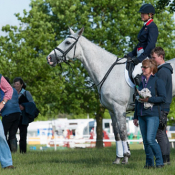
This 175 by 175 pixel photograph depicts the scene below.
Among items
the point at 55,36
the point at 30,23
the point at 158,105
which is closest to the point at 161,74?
the point at 158,105

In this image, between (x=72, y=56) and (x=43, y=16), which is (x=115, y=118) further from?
(x=43, y=16)

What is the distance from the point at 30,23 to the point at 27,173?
21.0 metres

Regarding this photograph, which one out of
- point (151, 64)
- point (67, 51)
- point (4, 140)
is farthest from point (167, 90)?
point (4, 140)

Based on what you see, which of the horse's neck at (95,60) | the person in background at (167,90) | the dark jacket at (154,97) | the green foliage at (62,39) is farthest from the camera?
the green foliage at (62,39)

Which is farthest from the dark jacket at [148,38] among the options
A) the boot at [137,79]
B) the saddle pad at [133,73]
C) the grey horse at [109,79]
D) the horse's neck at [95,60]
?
the horse's neck at [95,60]

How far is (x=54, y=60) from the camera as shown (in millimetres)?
8961

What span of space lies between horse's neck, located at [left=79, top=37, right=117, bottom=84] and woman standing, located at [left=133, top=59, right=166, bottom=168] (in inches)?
77.5

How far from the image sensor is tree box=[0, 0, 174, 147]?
25609 millimetres

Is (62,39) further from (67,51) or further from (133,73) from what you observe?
(133,73)

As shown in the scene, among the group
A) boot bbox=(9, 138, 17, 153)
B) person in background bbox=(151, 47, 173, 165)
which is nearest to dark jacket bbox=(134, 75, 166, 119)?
person in background bbox=(151, 47, 173, 165)

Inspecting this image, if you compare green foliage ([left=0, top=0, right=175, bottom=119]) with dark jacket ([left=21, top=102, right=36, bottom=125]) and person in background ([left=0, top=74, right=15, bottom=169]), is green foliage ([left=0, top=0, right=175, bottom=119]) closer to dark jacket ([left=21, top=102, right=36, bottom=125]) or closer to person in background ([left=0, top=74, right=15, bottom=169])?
dark jacket ([left=21, top=102, right=36, bottom=125])

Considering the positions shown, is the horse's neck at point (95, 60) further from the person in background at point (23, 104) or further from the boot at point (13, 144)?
the boot at point (13, 144)

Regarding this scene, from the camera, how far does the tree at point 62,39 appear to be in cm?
2561

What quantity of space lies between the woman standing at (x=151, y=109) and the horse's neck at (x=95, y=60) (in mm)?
1968
